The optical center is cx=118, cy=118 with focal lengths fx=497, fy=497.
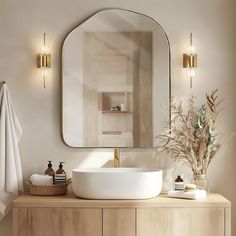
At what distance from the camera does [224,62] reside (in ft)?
12.0

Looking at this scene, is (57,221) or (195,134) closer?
(57,221)

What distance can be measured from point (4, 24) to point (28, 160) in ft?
3.32

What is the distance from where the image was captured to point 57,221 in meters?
3.17

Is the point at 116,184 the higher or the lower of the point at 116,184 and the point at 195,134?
the lower

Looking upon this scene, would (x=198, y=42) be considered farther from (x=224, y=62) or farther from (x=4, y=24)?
(x=4, y=24)

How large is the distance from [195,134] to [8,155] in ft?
4.33

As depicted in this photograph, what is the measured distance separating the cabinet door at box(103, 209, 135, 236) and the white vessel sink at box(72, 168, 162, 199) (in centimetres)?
10

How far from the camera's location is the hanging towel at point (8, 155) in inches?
137

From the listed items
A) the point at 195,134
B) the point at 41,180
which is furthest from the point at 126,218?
the point at 195,134

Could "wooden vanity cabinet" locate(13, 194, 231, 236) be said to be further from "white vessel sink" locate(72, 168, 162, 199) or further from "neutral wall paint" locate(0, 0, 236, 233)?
"neutral wall paint" locate(0, 0, 236, 233)

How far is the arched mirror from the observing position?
3617mm

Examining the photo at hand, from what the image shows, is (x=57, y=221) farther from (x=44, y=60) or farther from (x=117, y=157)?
(x=44, y=60)

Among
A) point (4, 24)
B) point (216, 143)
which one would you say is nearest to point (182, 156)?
point (216, 143)

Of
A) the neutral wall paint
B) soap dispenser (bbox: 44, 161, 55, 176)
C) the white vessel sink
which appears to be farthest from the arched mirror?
the white vessel sink
